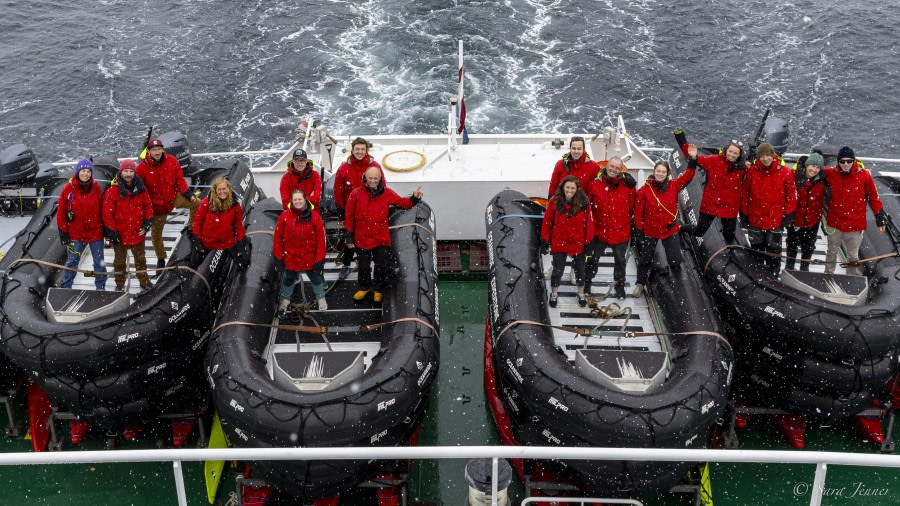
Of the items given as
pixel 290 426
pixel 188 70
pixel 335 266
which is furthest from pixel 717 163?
pixel 188 70

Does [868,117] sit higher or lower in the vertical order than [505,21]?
lower

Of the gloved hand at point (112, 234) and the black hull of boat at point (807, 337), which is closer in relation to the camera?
the black hull of boat at point (807, 337)

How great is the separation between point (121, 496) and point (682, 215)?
608 centimetres

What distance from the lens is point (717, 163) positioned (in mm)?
7980

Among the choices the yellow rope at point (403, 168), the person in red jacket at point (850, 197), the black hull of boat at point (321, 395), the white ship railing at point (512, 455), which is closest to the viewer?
the white ship railing at point (512, 455)

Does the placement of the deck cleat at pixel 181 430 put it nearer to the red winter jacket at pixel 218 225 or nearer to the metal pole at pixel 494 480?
the red winter jacket at pixel 218 225

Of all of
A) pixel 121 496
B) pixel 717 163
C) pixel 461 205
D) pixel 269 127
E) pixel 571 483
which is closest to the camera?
pixel 571 483

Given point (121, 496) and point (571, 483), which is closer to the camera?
point (571, 483)

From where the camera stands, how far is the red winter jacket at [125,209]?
25.5ft

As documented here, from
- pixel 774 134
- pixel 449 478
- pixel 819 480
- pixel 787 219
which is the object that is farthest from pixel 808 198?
pixel 819 480

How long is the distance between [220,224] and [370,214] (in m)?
1.34

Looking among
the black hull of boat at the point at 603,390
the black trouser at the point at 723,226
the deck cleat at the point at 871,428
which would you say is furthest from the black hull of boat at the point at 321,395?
the deck cleat at the point at 871,428

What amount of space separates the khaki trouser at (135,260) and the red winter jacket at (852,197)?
650cm

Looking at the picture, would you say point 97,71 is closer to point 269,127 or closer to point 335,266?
point 269,127
